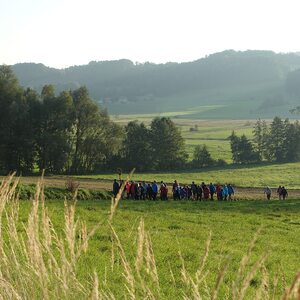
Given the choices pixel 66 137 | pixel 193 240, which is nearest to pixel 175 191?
pixel 193 240

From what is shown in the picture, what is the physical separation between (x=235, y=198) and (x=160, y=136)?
126 ft

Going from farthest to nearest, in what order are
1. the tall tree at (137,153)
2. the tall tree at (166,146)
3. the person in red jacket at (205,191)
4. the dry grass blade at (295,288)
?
the tall tree at (166,146) < the tall tree at (137,153) < the person in red jacket at (205,191) < the dry grass blade at (295,288)

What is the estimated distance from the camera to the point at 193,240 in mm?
15828

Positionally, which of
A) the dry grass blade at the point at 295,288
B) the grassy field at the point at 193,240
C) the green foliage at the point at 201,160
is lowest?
the green foliage at the point at 201,160

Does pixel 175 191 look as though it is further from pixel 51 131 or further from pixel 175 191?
pixel 51 131

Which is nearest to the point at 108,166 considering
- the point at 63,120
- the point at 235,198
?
the point at 63,120

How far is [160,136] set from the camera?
249 feet

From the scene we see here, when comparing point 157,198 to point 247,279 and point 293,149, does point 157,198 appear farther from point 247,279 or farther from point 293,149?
point 293,149

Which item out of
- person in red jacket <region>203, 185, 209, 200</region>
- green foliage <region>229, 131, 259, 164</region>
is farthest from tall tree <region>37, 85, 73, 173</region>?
green foliage <region>229, 131, 259, 164</region>

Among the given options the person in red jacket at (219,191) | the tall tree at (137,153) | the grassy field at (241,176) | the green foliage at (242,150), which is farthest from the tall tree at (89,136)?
the person in red jacket at (219,191)

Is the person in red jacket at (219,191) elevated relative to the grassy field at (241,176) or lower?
elevated

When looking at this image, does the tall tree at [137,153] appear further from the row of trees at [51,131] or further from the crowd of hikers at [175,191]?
the crowd of hikers at [175,191]

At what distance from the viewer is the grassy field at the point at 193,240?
360 inches

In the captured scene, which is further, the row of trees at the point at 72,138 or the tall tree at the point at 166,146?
the tall tree at the point at 166,146
